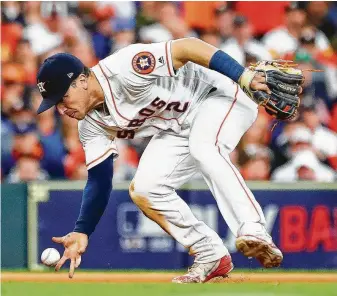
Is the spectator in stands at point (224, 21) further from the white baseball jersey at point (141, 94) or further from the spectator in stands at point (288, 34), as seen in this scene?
the white baseball jersey at point (141, 94)

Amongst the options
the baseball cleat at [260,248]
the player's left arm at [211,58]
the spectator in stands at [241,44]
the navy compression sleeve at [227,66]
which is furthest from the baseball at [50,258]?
the spectator in stands at [241,44]

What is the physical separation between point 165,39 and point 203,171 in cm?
534

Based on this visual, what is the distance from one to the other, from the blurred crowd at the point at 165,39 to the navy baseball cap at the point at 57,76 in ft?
13.3

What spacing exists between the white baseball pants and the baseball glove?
1.83ft

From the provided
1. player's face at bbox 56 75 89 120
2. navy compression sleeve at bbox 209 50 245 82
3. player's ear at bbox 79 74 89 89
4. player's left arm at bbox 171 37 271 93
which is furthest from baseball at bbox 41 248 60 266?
navy compression sleeve at bbox 209 50 245 82

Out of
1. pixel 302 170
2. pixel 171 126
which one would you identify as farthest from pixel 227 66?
pixel 302 170

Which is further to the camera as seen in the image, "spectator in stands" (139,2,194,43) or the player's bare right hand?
"spectator in stands" (139,2,194,43)

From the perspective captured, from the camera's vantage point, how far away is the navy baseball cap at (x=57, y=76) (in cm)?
727

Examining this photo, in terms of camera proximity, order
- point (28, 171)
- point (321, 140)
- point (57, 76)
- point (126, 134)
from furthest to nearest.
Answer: point (321, 140) → point (28, 171) → point (126, 134) → point (57, 76)

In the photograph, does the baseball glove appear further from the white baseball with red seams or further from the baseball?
the baseball

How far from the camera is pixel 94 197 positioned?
25.1 ft

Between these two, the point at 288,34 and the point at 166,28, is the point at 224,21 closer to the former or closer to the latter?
the point at 166,28

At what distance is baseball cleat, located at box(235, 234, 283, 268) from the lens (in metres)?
7.01

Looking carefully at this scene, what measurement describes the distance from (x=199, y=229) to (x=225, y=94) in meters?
1.08
